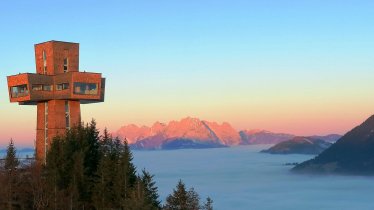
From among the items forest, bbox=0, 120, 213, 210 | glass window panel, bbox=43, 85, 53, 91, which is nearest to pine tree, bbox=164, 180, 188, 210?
forest, bbox=0, 120, 213, 210

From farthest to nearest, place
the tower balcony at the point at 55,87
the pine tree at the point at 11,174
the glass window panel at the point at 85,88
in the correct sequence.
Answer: the glass window panel at the point at 85,88
the tower balcony at the point at 55,87
the pine tree at the point at 11,174

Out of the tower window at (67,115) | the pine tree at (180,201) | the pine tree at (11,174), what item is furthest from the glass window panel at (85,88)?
the pine tree at (180,201)

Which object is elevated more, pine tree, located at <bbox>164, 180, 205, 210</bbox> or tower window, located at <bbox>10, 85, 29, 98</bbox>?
tower window, located at <bbox>10, 85, 29, 98</bbox>

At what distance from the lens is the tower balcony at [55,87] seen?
89062 mm

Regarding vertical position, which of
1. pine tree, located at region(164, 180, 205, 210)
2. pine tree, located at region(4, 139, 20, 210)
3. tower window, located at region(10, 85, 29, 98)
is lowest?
pine tree, located at region(164, 180, 205, 210)

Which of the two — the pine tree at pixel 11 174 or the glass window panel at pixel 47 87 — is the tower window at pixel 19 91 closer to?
the glass window panel at pixel 47 87

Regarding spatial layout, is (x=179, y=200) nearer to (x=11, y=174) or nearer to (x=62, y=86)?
(x=11, y=174)

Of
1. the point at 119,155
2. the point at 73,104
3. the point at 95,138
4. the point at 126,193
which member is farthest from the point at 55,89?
the point at 126,193

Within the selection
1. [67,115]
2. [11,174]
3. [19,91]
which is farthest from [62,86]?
[11,174]

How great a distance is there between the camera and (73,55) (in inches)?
3649

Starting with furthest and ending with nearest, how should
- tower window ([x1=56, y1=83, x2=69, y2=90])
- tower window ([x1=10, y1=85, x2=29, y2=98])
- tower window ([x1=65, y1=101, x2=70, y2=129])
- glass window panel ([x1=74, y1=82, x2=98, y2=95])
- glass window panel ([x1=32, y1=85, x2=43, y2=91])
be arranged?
tower window ([x1=65, y1=101, x2=70, y2=129]) < tower window ([x1=10, y1=85, x2=29, y2=98]) < glass window panel ([x1=74, y1=82, x2=98, y2=95]) < tower window ([x1=56, y1=83, x2=69, y2=90]) < glass window panel ([x1=32, y1=85, x2=43, y2=91])

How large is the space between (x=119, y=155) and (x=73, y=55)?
28784mm

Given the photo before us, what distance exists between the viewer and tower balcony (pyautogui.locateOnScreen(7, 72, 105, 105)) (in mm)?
89062

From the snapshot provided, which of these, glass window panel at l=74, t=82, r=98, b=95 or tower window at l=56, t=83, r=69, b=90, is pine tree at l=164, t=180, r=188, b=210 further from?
tower window at l=56, t=83, r=69, b=90
